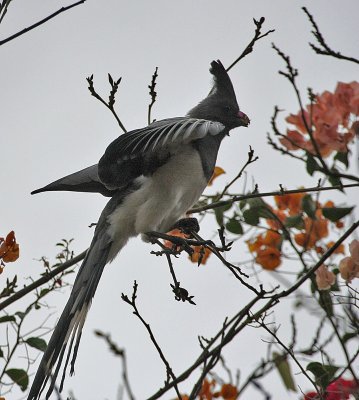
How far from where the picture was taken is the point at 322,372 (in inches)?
103

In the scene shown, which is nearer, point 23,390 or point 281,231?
point 23,390

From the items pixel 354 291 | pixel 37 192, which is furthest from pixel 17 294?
pixel 354 291

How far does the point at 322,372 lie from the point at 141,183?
1330 millimetres

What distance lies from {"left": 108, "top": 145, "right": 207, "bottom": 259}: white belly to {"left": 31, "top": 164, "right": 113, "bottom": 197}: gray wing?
0.18 metres

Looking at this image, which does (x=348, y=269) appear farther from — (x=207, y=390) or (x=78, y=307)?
(x=78, y=307)

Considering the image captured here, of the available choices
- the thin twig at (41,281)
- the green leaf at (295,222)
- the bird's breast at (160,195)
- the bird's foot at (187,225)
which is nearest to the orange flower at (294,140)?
the green leaf at (295,222)

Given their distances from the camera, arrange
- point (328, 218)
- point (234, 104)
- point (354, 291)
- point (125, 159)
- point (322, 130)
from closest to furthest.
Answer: point (354, 291) → point (322, 130) → point (328, 218) → point (125, 159) → point (234, 104)

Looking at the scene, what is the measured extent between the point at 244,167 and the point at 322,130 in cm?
62

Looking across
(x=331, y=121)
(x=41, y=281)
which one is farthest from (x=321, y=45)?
(x=41, y=281)

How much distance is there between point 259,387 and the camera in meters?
1.39

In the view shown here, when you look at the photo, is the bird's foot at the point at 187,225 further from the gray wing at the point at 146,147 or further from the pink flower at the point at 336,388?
the pink flower at the point at 336,388

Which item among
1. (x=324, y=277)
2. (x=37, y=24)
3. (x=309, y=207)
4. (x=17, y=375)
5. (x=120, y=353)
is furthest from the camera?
(x=309, y=207)

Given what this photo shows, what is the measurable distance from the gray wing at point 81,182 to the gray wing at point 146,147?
106 millimetres

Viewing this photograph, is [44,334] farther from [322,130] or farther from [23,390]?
[322,130]
